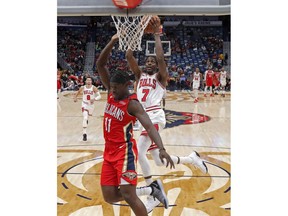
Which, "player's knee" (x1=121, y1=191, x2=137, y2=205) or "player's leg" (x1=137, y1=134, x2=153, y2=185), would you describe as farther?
"player's leg" (x1=137, y1=134, x2=153, y2=185)

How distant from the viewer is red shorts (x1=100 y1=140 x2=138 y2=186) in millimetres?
A: 3102

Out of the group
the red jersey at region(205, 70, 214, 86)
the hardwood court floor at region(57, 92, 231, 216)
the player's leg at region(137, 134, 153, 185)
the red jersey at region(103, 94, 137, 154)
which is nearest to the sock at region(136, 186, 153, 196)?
the player's leg at region(137, 134, 153, 185)

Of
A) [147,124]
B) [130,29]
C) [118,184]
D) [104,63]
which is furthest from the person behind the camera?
[130,29]

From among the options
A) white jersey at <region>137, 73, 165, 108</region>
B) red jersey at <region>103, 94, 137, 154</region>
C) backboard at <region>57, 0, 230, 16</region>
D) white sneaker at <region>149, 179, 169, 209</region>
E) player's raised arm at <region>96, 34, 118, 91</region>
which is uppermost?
backboard at <region>57, 0, 230, 16</region>

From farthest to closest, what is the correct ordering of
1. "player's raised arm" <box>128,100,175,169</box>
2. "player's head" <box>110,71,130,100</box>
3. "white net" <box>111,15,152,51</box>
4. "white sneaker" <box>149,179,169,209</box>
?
"white net" <box>111,15,152,51</box>
"white sneaker" <box>149,179,169,209</box>
"player's head" <box>110,71,130,100</box>
"player's raised arm" <box>128,100,175,169</box>

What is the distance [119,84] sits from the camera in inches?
120

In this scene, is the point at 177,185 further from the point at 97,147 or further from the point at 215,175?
the point at 97,147

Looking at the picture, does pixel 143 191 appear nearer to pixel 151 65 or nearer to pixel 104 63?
pixel 104 63

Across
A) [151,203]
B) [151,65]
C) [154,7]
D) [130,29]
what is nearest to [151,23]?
[130,29]

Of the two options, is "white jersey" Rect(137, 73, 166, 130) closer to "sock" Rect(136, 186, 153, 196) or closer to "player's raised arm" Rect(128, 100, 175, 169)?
"sock" Rect(136, 186, 153, 196)

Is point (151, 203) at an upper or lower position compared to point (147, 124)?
lower

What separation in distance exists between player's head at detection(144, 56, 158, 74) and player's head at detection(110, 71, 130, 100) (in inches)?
45.5

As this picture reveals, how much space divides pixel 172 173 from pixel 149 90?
5.29 feet

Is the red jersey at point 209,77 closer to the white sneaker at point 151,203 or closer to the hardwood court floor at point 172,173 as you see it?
the hardwood court floor at point 172,173
